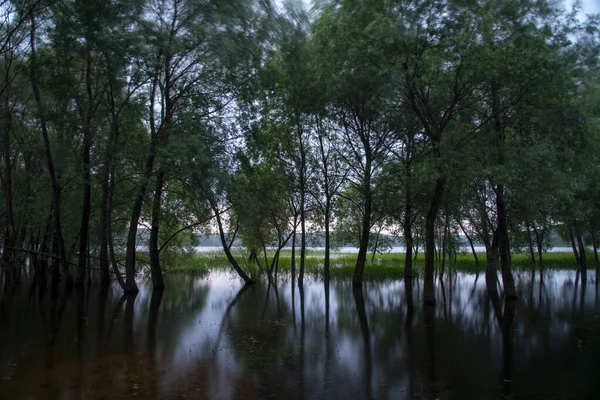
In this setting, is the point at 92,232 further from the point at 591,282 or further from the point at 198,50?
the point at 591,282

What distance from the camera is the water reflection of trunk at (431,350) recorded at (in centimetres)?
725

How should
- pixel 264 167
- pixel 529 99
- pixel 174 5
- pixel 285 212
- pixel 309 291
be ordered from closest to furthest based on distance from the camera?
pixel 529 99 → pixel 174 5 → pixel 309 291 → pixel 264 167 → pixel 285 212

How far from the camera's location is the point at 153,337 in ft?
35.6

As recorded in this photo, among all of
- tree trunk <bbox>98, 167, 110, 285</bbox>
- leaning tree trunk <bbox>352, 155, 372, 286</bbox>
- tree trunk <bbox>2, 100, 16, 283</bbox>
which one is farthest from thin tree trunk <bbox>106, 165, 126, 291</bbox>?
leaning tree trunk <bbox>352, 155, 372, 286</bbox>

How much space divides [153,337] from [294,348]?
137 inches

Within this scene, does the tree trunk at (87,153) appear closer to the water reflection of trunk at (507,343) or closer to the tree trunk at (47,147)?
the tree trunk at (47,147)

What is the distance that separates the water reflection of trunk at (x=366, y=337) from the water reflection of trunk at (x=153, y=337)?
3.32 meters

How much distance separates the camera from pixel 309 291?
880 inches

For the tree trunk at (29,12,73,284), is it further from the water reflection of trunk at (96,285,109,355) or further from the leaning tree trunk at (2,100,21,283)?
the water reflection of trunk at (96,285,109,355)

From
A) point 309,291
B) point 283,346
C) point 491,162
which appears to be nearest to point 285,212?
point 309,291

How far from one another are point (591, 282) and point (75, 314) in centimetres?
2630

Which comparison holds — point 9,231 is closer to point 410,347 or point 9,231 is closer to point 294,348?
point 294,348

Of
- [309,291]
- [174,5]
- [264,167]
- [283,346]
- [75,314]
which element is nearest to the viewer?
[283,346]

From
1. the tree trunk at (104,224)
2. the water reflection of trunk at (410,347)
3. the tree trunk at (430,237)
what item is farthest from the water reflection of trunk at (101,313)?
the tree trunk at (430,237)
